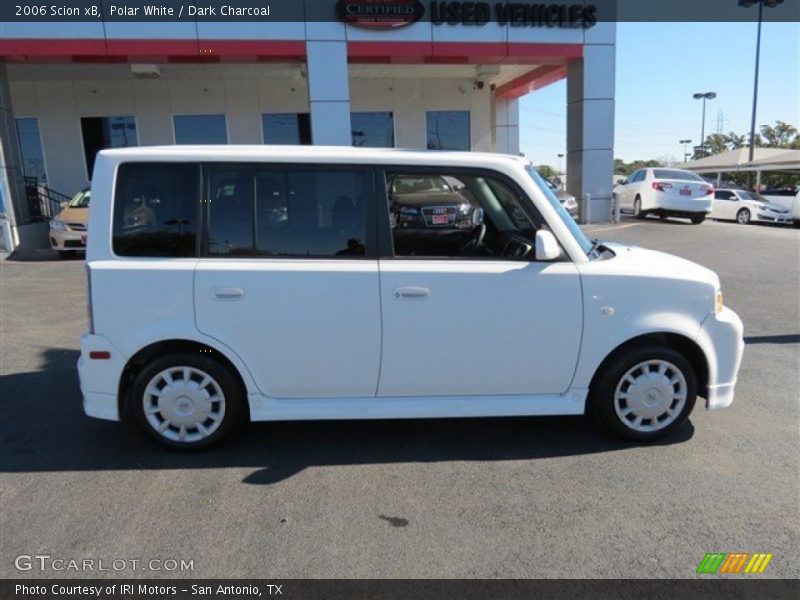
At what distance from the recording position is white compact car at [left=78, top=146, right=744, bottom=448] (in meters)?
3.53

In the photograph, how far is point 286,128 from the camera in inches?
791

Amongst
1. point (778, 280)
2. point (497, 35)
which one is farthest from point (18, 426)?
point (497, 35)

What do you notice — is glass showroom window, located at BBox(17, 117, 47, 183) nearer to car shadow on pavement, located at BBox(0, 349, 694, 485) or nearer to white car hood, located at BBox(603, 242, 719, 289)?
car shadow on pavement, located at BBox(0, 349, 694, 485)

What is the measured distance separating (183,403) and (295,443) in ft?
2.54

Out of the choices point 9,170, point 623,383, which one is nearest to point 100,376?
point 623,383

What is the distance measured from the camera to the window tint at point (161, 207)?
356cm

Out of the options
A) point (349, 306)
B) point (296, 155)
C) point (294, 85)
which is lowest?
point (349, 306)

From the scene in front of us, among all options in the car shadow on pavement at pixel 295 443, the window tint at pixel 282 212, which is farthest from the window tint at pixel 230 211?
the car shadow on pavement at pixel 295 443

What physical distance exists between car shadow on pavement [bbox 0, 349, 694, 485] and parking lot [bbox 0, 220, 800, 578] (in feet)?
0.05

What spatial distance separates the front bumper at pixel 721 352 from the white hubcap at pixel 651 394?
202mm

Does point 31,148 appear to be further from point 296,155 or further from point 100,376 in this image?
point 296,155

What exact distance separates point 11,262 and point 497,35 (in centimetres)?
1272

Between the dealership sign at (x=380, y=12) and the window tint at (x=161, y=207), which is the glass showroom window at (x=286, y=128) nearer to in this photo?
the dealership sign at (x=380, y=12)

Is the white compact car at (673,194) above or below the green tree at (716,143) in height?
below
